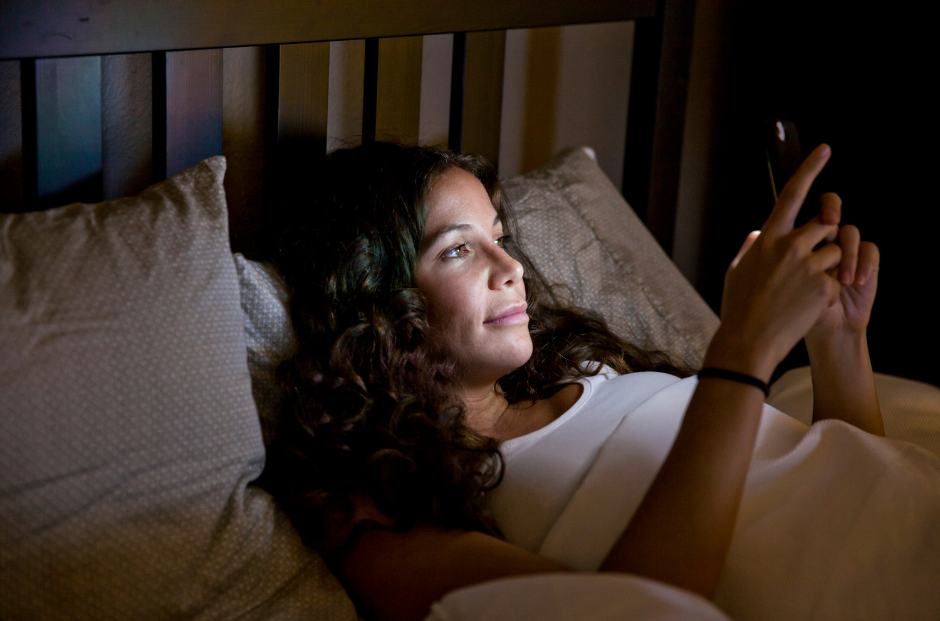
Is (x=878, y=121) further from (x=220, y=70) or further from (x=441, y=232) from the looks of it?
(x=220, y=70)

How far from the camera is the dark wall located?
172 centimetres

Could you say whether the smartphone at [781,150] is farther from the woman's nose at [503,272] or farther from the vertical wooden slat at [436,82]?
the vertical wooden slat at [436,82]

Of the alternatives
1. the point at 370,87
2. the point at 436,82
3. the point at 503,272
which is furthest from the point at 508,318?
the point at 436,82

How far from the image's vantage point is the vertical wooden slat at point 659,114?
1787 mm

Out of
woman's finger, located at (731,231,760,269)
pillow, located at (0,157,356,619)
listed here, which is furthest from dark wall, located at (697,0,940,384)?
pillow, located at (0,157,356,619)

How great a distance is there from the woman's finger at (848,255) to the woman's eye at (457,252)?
463mm

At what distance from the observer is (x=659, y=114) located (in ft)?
5.98

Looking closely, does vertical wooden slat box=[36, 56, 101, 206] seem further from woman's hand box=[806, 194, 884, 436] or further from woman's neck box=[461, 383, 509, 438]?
woman's hand box=[806, 194, 884, 436]

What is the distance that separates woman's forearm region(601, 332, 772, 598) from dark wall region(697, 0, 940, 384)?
1.12 meters

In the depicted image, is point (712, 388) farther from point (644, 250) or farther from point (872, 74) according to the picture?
point (872, 74)

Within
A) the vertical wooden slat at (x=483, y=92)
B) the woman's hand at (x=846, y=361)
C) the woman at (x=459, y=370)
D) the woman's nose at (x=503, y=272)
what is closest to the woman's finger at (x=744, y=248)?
the woman at (x=459, y=370)

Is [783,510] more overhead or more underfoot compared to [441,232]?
more underfoot

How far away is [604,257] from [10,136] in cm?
96

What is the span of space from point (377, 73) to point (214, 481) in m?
0.77
